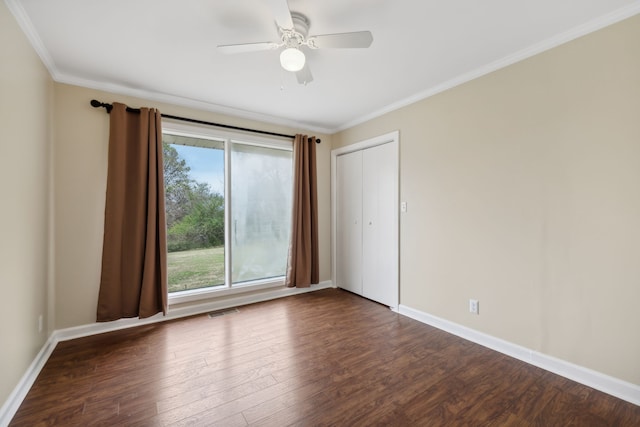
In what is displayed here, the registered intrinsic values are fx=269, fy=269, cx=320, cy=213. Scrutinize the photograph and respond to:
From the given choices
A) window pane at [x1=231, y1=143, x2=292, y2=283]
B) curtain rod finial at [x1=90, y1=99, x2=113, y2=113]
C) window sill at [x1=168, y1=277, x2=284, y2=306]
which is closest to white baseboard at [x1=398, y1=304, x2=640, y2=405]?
window sill at [x1=168, y1=277, x2=284, y2=306]

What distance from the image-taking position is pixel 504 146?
2326 mm

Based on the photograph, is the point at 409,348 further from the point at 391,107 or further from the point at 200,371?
the point at 391,107

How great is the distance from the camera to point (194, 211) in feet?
10.8

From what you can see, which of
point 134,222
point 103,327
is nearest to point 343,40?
point 134,222

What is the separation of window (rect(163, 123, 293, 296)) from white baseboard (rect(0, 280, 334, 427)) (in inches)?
7.3

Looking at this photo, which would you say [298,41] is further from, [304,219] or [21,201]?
[304,219]

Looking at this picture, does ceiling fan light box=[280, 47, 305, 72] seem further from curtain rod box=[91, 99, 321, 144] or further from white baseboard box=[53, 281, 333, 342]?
white baseboard box=[53, 281, 333, 342]

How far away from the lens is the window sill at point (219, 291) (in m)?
3.15

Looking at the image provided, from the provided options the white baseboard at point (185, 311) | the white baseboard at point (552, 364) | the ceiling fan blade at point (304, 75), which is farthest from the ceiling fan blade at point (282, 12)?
the white baseboard at point (185, 311)

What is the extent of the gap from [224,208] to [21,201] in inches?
71.6

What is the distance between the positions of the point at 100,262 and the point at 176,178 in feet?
3.76

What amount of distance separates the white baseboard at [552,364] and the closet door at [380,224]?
2.41ft

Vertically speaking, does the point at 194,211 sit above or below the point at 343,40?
below

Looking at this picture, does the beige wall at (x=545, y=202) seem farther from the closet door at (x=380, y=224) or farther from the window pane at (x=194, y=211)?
the window pane at (x=194, y=211)
